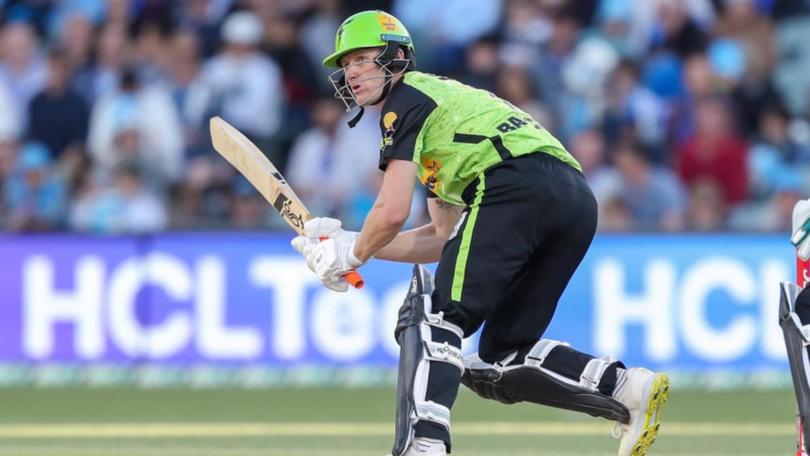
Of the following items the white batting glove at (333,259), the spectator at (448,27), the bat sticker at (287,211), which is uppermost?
the spectator at (448,27)

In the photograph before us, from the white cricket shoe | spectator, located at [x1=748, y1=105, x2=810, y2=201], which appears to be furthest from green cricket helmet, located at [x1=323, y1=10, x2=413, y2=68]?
spectator, located at [x1=748, y1=105, x2=810, y2=201]

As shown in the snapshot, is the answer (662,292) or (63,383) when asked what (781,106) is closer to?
(662,292)

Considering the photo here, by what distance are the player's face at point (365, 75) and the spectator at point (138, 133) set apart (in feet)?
20.6

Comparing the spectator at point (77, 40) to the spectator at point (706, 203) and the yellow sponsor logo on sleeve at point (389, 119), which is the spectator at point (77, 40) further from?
the yellow sponsor logo on sleeve at point (389, 119)

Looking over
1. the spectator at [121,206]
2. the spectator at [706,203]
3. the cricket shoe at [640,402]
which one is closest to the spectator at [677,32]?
the spectator at [706,203]

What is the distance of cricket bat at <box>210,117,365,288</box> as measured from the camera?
660cm

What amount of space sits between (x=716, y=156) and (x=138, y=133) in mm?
4567

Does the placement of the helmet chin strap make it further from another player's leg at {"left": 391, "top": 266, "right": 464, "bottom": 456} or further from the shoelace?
the shoelace

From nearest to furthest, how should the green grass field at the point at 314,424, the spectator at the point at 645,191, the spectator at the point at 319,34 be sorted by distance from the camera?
the green grass field at the point at 314,424 < the spectator at the point at 645,191 < the spectator at the point at 319,34

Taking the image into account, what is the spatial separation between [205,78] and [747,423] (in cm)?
585

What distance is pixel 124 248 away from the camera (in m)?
11.2

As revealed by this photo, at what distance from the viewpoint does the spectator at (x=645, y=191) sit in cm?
1199

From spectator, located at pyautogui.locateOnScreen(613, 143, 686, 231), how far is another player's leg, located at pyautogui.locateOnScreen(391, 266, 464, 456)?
6.19 metres

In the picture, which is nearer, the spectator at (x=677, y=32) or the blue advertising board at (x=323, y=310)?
the blue advertising board at (x=323, y=310)
